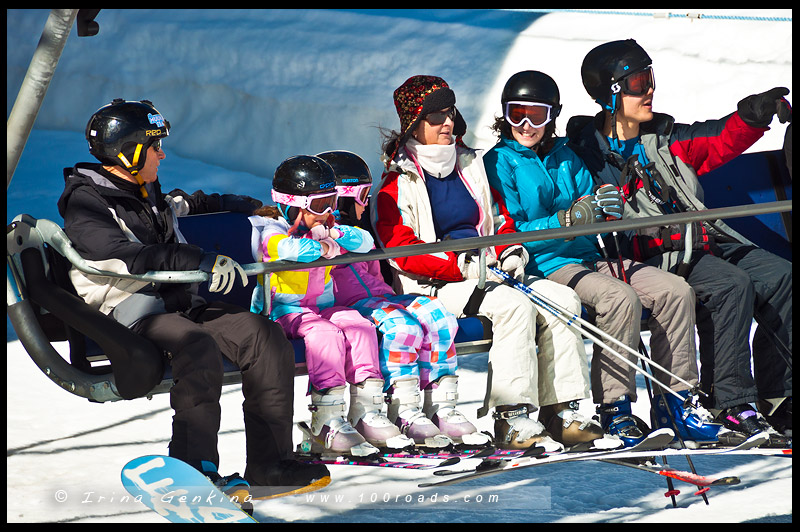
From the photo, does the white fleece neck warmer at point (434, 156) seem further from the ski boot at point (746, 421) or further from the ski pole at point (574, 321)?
the ski boot at point (746, 421)

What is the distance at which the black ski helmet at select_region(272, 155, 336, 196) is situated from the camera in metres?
4.70

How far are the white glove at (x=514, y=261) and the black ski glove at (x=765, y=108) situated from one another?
4.50ft

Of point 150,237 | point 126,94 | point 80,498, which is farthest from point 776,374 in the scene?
point 126,94

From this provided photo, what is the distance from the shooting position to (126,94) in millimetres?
14586

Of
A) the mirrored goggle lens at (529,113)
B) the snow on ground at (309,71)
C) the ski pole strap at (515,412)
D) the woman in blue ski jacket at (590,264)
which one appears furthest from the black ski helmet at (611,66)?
the snow on ground at (309,71)

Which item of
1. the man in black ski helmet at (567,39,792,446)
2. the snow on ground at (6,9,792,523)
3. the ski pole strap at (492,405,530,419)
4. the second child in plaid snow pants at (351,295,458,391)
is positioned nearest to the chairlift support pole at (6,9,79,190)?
the second child in plaid snow pants at (351,295,458,391)

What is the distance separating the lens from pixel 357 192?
504 centimetres

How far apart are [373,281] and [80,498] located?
1880mm

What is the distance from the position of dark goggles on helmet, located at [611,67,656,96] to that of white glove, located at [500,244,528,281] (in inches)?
→ 42.4

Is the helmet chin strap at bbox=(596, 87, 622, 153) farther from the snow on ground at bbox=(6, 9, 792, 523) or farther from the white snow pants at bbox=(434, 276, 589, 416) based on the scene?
the snow on ground at bbox=(6, 9, 792, 523)

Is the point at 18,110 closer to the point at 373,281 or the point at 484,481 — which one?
the point at 373,281

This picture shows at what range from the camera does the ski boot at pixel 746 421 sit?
16.6 ft

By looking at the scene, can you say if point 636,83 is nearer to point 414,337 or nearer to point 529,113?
point 529,113

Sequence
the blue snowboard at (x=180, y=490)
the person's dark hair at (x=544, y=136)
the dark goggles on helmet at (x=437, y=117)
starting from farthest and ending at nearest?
the person's dark hair at (x=544, y=136), the dark goggles on helmet at (x=437, y=117), the blue snowboard at (x=180, y=490)
